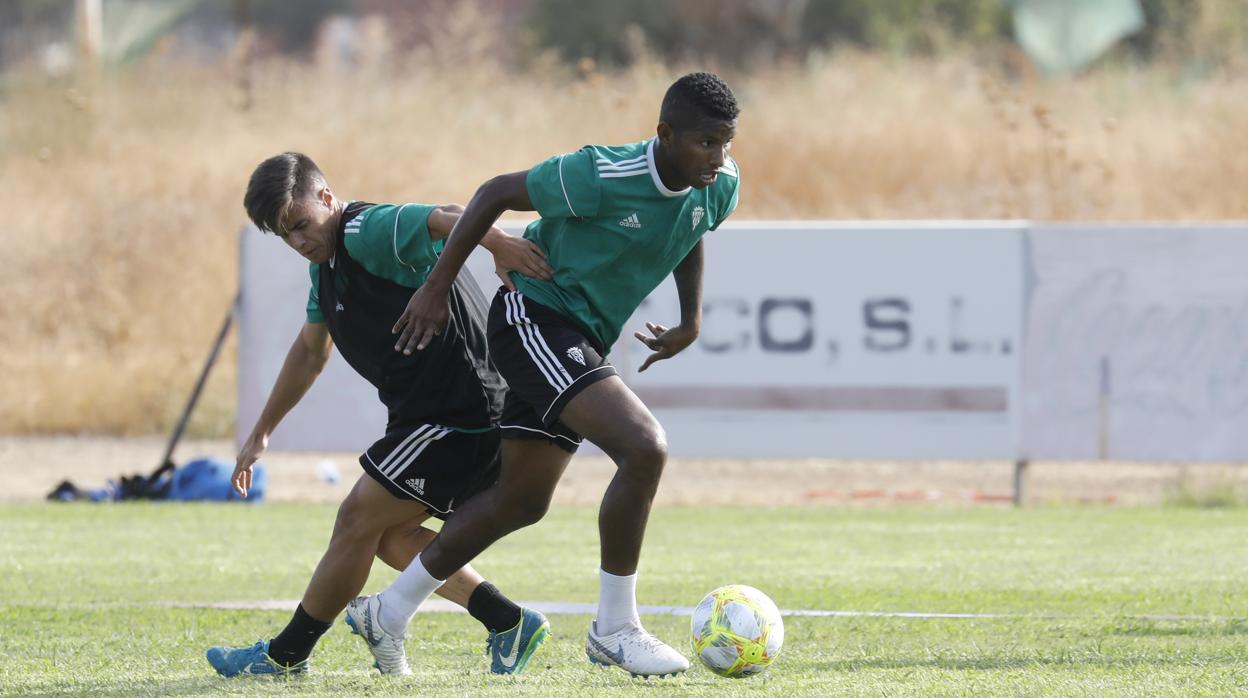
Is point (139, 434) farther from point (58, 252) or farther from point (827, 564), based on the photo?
point (827, 564)

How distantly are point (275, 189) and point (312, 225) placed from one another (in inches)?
6.3

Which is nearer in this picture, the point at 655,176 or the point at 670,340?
the point at 655,176

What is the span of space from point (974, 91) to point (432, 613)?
1673 centimetres

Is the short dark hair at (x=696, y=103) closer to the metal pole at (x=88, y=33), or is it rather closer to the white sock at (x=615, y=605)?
the white sock at (x=615, y=605)

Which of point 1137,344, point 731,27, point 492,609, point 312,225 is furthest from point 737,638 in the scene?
point 731,27

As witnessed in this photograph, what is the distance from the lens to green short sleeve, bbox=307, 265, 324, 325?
6.01 meters

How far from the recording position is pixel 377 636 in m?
5.89

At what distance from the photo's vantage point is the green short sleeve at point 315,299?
601 cm

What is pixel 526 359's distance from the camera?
18.5 feet

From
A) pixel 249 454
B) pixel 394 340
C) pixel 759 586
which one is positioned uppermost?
pixel 394 340

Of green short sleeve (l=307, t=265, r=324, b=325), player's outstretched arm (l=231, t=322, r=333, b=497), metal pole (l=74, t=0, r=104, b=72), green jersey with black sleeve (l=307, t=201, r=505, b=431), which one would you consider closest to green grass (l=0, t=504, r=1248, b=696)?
player's outstretched arm (l=231, t=322, r=333, b=497)

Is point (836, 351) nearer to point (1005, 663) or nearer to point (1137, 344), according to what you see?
point (1137, 344)

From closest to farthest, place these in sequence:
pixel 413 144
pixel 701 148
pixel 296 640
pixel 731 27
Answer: pixel 701 148 → pixel 296 640 → pixel 413 144 → pixel 731 27

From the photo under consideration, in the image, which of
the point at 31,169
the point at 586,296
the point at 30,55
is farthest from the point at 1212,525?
the point at 30,55
